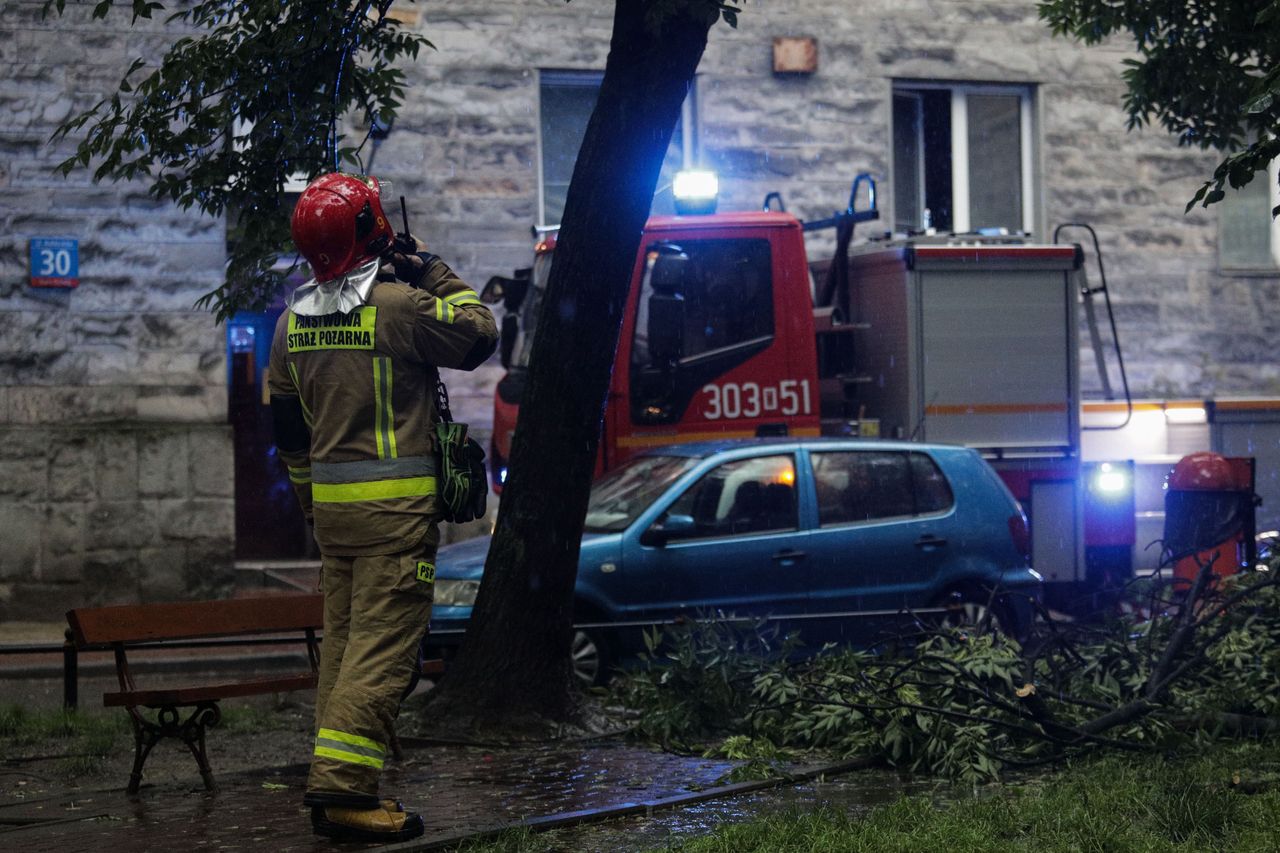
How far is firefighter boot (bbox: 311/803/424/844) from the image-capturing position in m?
5.27

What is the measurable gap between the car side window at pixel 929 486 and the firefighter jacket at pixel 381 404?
4.99m

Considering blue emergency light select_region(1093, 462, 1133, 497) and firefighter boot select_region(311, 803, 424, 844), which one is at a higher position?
blue emergency light select_region(1093, 462, 1133, 497)

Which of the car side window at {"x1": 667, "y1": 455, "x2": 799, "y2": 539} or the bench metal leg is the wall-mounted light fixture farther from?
the bench metal leg

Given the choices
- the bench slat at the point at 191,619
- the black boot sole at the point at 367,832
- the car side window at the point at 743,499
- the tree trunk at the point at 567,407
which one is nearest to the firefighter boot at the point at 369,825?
the black boot sole at the point at 367,832

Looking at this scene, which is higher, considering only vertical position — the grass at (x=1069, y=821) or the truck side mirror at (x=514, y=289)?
the truck side mirror at (x=514, y=289)

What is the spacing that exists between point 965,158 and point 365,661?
12704 mm

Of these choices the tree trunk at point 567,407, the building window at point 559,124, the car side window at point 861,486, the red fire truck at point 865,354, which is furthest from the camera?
the building window at point 559,124

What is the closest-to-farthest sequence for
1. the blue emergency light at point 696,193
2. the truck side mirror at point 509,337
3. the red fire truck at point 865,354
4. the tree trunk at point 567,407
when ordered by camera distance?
the tree trunk at point 567,407 < the red fire truck at point 865,354 < the blue emergency light at point 696,193 < the truck side mirror at point 509,337

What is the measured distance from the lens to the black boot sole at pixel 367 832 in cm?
527

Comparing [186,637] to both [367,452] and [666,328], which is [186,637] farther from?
[666,328]

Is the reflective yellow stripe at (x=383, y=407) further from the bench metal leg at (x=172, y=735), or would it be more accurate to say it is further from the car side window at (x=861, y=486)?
the car side window at (x=861, y=486)

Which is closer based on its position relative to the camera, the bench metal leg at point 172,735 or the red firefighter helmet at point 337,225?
the red firefighter helmet at point 337,225

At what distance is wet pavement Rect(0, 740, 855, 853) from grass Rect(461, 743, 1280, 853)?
1.19 ft

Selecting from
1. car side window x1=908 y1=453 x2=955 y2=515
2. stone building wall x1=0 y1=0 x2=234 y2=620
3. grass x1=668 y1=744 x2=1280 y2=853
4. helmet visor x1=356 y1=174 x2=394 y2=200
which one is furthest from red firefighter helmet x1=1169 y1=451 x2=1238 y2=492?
stone building wall x1=0 y1=0 x2=234 y2=620
